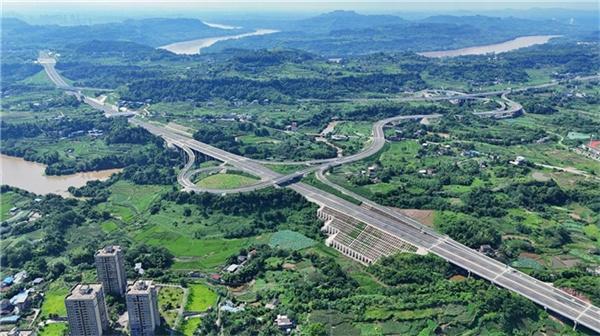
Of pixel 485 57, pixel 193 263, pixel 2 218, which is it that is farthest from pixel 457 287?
pixel 485 57

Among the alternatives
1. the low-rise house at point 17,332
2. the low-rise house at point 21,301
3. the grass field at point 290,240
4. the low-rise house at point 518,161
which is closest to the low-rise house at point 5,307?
the low-rise house at point 21,301

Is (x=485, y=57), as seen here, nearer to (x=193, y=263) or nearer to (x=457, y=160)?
(x=457, y=160)

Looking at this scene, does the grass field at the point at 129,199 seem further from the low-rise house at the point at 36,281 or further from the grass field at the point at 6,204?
the low-rise house at the point at 36,281

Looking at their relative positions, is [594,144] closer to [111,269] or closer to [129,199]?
[129,199]

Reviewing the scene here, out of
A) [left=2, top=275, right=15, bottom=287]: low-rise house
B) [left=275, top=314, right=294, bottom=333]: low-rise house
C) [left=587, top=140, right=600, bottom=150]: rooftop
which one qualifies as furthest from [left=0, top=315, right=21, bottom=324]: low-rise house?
[left=587, top=140, right=600, bottom=150]: rooftop

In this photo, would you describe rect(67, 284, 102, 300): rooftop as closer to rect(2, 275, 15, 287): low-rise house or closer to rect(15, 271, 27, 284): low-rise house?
rect(15, 271, 27, 284): low-rise house
